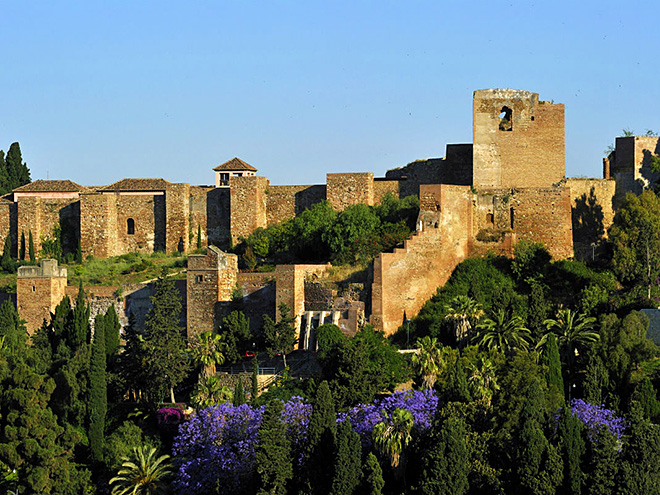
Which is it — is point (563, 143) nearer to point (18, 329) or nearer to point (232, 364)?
point (232, 364)

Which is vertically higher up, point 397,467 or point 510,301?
point 510,301

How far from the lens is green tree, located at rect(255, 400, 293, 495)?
32.8 metres

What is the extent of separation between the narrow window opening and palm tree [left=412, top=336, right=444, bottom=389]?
9115mm

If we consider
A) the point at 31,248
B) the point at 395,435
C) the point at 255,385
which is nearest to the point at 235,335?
the point at 255,385

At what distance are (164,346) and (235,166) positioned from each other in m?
13.8

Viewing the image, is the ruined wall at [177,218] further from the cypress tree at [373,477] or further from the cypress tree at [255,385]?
the cypress tree at [373,477]

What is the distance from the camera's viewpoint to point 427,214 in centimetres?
4103

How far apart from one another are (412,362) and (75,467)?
9581 mm

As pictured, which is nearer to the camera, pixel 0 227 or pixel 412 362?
pixel 412 362

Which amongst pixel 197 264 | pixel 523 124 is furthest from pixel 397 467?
pixel 523 124

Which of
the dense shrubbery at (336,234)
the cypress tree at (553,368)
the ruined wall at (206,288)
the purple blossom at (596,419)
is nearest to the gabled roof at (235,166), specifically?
the dense shrubbery at (336,234)

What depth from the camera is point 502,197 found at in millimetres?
42531

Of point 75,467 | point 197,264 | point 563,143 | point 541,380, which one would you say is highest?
point 563,143

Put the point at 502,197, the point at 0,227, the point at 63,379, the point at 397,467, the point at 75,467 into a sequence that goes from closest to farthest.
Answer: the point at 397,467
the point at 75,467
the point at 63,379
the point at 502,197
the point at 0,227
